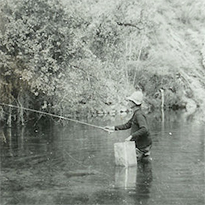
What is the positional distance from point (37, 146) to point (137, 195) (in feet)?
22.7

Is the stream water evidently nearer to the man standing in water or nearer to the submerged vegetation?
the man standing in water

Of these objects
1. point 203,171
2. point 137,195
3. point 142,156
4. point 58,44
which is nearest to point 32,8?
point 58,44

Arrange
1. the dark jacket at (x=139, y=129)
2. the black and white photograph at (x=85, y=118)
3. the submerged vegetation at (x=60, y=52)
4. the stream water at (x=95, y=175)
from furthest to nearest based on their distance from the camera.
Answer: the submerged vegetation at (x=60, y=52) → the dark jacket at (x=139, y=129) → the black and white photograph at (x=85, y=118) → the stream water at (x=95, y=175)

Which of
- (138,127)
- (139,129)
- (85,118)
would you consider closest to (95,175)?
(139,129)

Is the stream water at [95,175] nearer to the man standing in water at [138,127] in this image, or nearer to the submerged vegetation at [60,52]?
the man standing in water at [138,127]

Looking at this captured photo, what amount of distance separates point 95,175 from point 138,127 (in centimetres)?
176

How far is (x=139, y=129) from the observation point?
9609 millimetres

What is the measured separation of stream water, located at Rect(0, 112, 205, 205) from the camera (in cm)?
678

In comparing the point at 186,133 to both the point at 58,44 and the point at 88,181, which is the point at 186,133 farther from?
the point at 88,181

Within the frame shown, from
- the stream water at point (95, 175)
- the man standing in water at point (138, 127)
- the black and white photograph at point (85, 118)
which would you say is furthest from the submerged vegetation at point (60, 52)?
the man standing in water at point (138, 127)

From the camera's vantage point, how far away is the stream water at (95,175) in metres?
6.78

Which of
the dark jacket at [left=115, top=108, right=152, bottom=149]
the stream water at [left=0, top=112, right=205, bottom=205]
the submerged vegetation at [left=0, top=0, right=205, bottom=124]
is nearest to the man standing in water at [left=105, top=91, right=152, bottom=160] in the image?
the dark jacket at [left=115, top=108, right=152, bottom=149]

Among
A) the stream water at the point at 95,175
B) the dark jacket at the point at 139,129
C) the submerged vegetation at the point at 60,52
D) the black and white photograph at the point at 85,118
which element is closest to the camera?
the stream water at the point at 95,175

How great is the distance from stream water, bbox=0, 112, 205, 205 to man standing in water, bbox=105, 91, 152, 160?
0.32 meters
